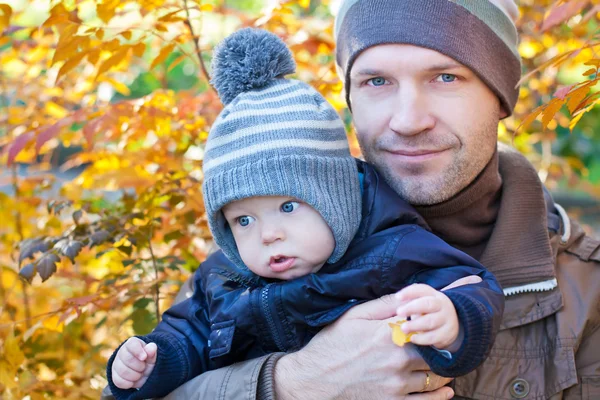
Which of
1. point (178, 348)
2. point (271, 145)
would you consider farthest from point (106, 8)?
point (178, 348)

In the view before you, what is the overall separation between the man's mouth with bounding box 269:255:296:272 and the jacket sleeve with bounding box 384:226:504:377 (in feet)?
0.94

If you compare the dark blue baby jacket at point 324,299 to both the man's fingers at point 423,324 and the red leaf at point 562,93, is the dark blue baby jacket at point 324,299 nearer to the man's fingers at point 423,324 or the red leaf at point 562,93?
the man's fingers at point 423,324

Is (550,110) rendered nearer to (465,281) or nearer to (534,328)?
(465,281)

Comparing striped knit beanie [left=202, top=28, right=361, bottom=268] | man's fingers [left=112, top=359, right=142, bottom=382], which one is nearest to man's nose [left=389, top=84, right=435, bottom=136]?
striped knit beanie [left=202, top=28, right=361, bottom=268]

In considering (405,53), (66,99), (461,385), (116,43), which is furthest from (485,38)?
(66,99)

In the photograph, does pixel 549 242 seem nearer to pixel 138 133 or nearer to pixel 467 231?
pixel 467 231

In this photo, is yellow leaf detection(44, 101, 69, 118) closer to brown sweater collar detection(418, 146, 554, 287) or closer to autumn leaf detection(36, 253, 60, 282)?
autumn leaf detection(36, 253, 60, 282)

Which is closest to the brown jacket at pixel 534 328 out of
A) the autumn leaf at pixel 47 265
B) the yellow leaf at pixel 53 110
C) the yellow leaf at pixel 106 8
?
the autumn leaf at pixel 47 265

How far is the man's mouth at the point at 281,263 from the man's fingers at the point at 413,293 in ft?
1.52

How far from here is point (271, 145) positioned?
6.46 ft

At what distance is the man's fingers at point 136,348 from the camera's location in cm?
201

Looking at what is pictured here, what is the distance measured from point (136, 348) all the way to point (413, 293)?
888mm

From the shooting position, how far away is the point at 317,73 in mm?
3980

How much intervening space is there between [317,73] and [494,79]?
169cm
